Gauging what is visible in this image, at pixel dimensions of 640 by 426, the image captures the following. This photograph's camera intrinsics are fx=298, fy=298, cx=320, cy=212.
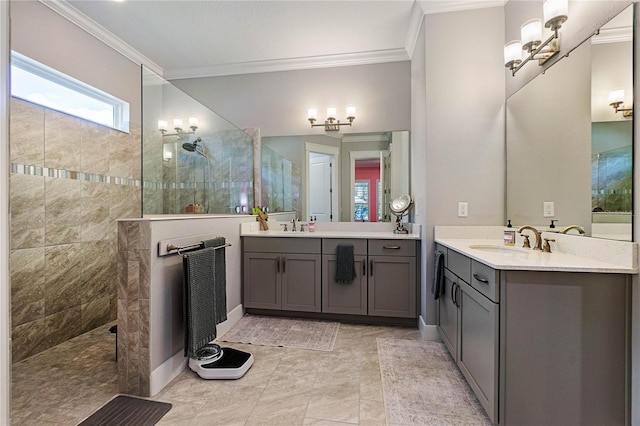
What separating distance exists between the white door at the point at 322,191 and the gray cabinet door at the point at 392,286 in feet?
2.96

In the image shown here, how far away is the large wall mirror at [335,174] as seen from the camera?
3.34 m

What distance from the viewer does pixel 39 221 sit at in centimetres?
227

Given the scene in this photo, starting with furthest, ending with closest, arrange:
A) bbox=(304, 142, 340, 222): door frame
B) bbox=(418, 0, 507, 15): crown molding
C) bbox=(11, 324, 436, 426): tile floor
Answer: bbox=(304, 142, 340, 222): door frame, bbox=(418, 0, 507, 15): crown molding, bbox=(11, 324, 436, 426): tile floor

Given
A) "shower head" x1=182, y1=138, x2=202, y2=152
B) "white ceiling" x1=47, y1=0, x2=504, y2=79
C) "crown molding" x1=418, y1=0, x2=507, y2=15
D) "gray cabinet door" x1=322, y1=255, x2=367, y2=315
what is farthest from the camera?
"gray cabinet door" x1=322, y1=255, x2=367, y2=315

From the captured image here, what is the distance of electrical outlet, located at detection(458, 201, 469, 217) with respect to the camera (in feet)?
8.20

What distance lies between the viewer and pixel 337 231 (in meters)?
3.45

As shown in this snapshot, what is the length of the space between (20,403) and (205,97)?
3316 millimetres

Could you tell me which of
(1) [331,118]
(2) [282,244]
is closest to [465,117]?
(1) [331,118]

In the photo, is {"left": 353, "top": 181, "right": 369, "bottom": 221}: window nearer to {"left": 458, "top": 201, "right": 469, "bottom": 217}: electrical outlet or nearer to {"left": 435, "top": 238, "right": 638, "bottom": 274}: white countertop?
{"left": 458, "top": 201, "right": 469, "bottom": 217}: electrical outlet

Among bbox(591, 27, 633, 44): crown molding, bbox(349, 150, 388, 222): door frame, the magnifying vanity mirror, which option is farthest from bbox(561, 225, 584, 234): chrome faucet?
bbox(349, 150, 388, 222): door frame

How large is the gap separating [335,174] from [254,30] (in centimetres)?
168

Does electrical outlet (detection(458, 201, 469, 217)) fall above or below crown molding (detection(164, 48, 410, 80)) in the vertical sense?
below

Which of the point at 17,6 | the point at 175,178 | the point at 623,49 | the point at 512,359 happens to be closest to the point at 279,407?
the point at 512,359

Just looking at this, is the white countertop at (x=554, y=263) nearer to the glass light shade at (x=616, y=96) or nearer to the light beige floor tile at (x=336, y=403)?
the glass light shade at (x=616, y=96)
